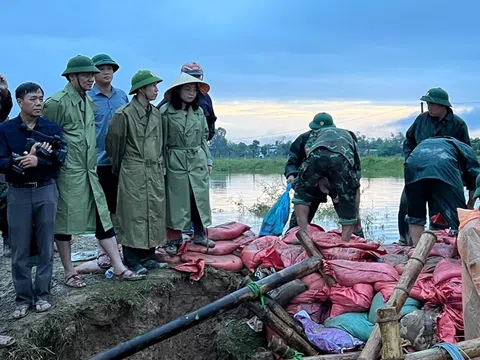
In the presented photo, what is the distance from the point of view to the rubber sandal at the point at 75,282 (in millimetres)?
4637

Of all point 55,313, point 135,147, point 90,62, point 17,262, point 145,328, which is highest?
point 90,62

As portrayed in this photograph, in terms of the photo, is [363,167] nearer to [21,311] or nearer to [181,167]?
[181,167]

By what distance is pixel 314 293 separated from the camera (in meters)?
4.83

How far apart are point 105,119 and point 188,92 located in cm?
75

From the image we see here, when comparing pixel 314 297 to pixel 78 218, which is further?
pixel 314 297

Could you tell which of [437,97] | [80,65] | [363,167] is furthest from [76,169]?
[363,167]

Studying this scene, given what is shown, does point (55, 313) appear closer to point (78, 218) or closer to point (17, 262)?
point (17, 262)

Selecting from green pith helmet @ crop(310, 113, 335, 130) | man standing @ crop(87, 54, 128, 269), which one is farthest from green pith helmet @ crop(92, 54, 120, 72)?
green pith helmet @ crop(310, 113, 335, 130)

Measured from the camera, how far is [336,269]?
15.9 feet

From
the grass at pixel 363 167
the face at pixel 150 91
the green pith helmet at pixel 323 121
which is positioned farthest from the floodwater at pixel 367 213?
the grass at pixel 363 167

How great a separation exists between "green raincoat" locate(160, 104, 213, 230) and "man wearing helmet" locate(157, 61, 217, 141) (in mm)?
342

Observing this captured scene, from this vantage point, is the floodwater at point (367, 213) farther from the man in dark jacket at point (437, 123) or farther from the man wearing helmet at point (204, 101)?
the man wearing helmet at point (204, 101)

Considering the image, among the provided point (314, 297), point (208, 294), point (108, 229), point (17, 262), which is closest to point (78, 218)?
point (108, 229)

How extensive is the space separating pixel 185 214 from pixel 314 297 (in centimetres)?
133
